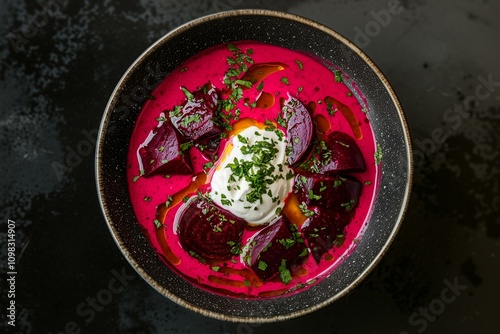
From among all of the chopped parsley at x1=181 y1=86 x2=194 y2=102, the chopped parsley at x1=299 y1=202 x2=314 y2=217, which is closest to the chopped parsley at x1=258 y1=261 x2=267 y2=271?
the chopped parsley at x1=299 y1=202 x2=314 y2=217

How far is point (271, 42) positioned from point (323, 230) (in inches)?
29.0

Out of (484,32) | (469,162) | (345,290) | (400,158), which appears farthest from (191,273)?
(484,32)

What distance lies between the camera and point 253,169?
1.94 metres

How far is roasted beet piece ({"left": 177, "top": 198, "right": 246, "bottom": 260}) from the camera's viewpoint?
1.97 meters

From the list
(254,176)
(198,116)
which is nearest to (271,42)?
(198,116)

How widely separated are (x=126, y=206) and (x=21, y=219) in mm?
516

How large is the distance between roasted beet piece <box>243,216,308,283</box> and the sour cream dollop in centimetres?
6

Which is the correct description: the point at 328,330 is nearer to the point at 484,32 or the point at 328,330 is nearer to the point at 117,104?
the point at 117,104

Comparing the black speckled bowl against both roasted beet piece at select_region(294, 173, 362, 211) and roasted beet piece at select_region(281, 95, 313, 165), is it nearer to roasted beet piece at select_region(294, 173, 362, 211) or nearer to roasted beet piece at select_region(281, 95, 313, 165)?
roasted beet piece at select_region(294, 173, 362, 211)

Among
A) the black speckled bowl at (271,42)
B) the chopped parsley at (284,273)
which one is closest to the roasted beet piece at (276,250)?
the chopped parsley at (284,273)

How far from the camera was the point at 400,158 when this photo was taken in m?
1.94

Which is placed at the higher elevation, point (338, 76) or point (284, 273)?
point (338, 76)

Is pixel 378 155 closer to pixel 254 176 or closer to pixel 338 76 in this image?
pixel 338 76

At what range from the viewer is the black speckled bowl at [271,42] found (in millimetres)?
1861
